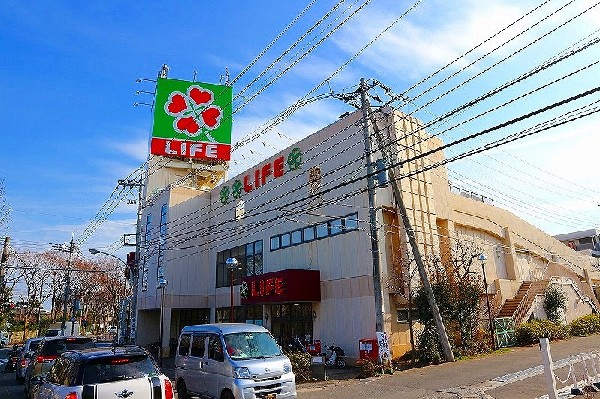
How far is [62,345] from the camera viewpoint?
14.2 meters

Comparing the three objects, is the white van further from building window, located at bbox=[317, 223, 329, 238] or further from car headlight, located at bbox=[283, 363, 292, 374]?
building window, located at bbox=[317, 223, 329, 238]

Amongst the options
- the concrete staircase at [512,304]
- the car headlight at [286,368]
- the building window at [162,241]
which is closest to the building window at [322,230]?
the car headlight at [286,368]

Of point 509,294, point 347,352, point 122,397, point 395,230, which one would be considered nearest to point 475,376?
point 347,352

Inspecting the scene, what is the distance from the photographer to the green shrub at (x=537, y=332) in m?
23.2

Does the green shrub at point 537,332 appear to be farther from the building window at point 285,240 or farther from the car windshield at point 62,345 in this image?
the car windshield at point 62,345

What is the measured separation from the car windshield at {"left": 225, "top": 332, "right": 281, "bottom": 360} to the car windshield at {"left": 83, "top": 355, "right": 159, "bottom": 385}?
10.6 feet

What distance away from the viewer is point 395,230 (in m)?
21.6

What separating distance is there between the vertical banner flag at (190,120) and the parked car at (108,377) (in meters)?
24.2

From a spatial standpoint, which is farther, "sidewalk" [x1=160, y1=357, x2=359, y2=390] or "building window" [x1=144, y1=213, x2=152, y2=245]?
"building window" [x1=144, y1=213, x2=152, y2=245]

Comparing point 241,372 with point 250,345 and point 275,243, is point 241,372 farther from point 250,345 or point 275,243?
point 275,243

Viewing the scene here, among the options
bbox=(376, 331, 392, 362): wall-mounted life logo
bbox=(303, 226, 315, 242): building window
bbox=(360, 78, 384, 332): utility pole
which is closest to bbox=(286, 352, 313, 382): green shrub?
bbox=(376, 331, 392, 362): wall-mounted life logo

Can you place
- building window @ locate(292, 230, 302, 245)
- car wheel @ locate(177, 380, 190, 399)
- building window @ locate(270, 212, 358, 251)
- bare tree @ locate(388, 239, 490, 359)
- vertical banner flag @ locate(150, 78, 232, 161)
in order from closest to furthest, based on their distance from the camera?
car wheel @ locate(177, 380, 190, 399)
bare tree @ locate(388, 239, 490, 359)
building window @ locate(270, 212, 358, 251)
building window @ locate(292, 230, 302, 245)
vertical banner flag @ locate(150, 78, 232, 161)

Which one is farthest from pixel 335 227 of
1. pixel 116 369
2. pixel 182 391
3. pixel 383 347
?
pixel 116 369

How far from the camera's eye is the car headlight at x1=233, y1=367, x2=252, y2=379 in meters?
9.87
